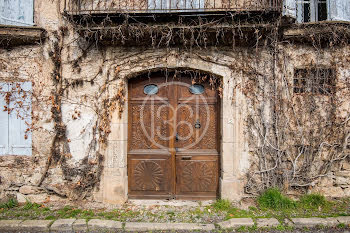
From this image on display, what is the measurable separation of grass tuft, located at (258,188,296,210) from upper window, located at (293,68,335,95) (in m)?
1.88

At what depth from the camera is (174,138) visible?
4453 millimetres

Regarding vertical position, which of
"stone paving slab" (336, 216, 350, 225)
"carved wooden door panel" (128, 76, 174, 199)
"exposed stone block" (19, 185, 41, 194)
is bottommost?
"stone paving slab" (336, 216, 350, 225)

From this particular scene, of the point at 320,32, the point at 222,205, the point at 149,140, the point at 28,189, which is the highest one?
the point at 320,32

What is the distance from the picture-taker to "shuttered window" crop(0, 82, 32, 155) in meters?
4.39

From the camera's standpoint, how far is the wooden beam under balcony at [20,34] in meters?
4.16

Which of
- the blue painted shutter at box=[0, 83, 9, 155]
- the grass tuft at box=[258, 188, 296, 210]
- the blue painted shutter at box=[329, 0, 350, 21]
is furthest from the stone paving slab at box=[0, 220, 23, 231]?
the blue painted shutter at box=[329, 0, 350, 21]

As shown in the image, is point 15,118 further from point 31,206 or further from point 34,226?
point 34,226

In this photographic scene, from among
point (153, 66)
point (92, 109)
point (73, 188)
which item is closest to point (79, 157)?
point (73, 188)

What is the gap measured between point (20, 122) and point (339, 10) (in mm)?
6160

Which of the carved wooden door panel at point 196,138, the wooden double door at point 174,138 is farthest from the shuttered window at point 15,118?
the carved wooden door panel at point 196,138

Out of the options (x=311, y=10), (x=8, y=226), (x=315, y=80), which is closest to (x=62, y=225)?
(x=8, y=226)

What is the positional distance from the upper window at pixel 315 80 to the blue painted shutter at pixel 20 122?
16.0ft

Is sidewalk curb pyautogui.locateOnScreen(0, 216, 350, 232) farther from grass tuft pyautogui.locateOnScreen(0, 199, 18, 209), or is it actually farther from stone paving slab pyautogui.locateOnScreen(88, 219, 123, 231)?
grass tuft pyautogui.locateOnScreen(0, 199, 18, 209)

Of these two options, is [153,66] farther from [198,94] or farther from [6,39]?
[6,39]
